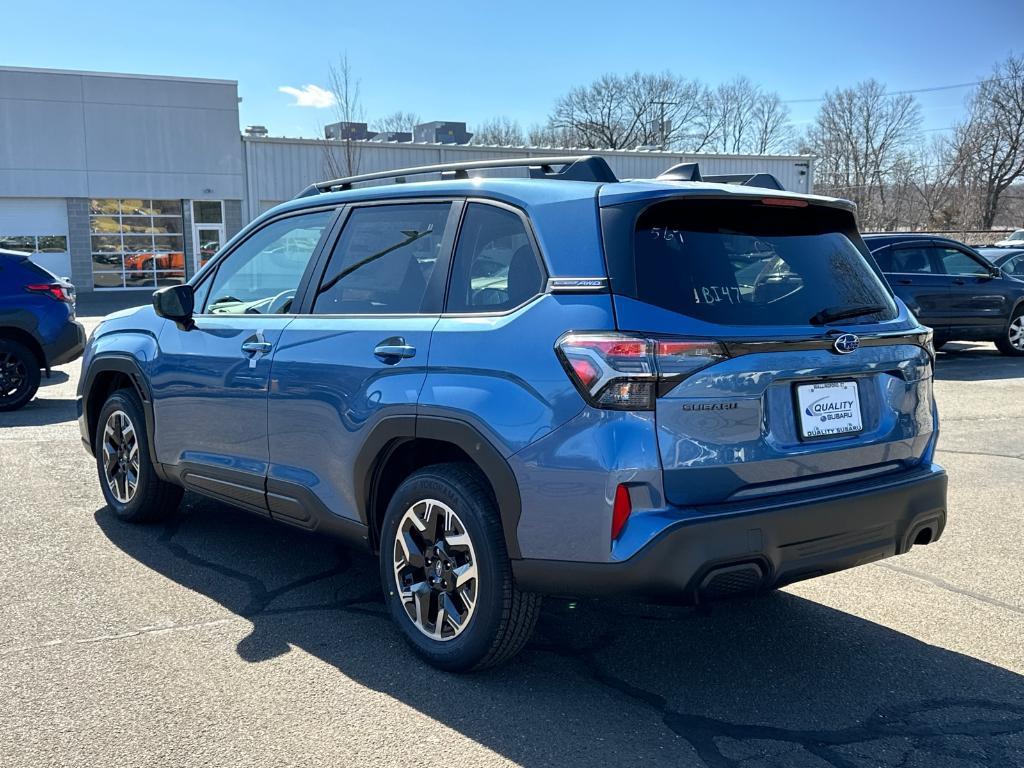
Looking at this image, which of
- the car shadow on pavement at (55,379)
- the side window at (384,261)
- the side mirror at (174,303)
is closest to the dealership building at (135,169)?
the car shadow on pavement at (55,379)

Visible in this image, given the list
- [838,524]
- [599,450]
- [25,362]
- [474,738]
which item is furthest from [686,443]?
[25,362]

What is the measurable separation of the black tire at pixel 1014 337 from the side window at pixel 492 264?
12.4m

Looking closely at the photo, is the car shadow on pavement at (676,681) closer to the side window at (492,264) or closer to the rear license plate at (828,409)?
the rear license plate at (828,409)

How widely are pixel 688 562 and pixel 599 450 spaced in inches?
17.6

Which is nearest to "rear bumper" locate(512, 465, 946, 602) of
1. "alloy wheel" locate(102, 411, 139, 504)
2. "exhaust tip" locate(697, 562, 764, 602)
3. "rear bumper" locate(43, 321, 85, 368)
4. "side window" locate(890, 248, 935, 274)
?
"exhaust tip" locate(697, 562, 764, 602)

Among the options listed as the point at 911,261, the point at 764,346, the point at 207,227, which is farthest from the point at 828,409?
the point at 207,227

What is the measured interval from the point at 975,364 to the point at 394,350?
12020 mm

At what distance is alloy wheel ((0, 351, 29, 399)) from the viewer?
33.2 feet

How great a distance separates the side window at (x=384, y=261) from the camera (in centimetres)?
392

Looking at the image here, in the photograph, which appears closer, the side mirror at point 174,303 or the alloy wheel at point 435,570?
the alloy wheel at point 435,570

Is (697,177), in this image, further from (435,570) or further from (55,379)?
(55,379)

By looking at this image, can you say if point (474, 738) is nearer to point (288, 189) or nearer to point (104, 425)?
point (104, 425)

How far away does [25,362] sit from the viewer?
10.2 m

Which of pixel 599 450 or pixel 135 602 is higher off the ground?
pixel 599 450
